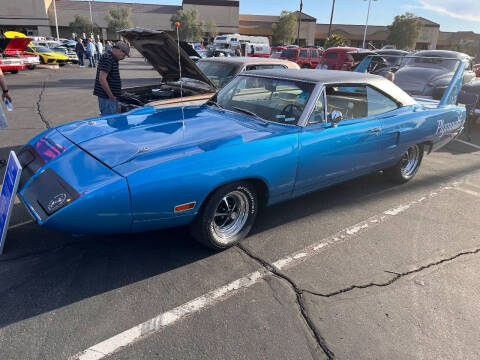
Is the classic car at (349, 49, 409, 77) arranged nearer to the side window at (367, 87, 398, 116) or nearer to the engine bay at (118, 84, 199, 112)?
the side window at (367, 87, 398, 116)

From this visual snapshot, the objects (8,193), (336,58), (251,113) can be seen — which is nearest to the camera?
(8,193)

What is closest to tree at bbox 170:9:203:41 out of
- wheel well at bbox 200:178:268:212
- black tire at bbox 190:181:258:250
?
wheel well at bbox 200:178:268:212

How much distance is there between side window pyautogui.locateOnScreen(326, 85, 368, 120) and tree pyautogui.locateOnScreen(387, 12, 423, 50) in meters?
50.9

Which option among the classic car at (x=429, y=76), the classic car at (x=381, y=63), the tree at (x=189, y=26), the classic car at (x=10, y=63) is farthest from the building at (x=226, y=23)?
the classic car at (x=429, y=76)

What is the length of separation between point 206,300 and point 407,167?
3.77 metres

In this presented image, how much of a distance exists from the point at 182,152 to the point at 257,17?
74.7m

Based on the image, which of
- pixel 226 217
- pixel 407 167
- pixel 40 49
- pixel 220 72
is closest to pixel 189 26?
pixel 40 49

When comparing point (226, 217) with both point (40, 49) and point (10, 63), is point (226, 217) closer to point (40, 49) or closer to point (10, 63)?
point (10, 63)

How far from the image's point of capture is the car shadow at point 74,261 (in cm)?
243

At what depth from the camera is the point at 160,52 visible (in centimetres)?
621

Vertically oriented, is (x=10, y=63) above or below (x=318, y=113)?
below

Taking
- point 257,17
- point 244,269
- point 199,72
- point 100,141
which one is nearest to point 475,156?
point 199,72

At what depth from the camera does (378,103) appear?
13.8 ft

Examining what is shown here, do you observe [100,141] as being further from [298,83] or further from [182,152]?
[298,83]
